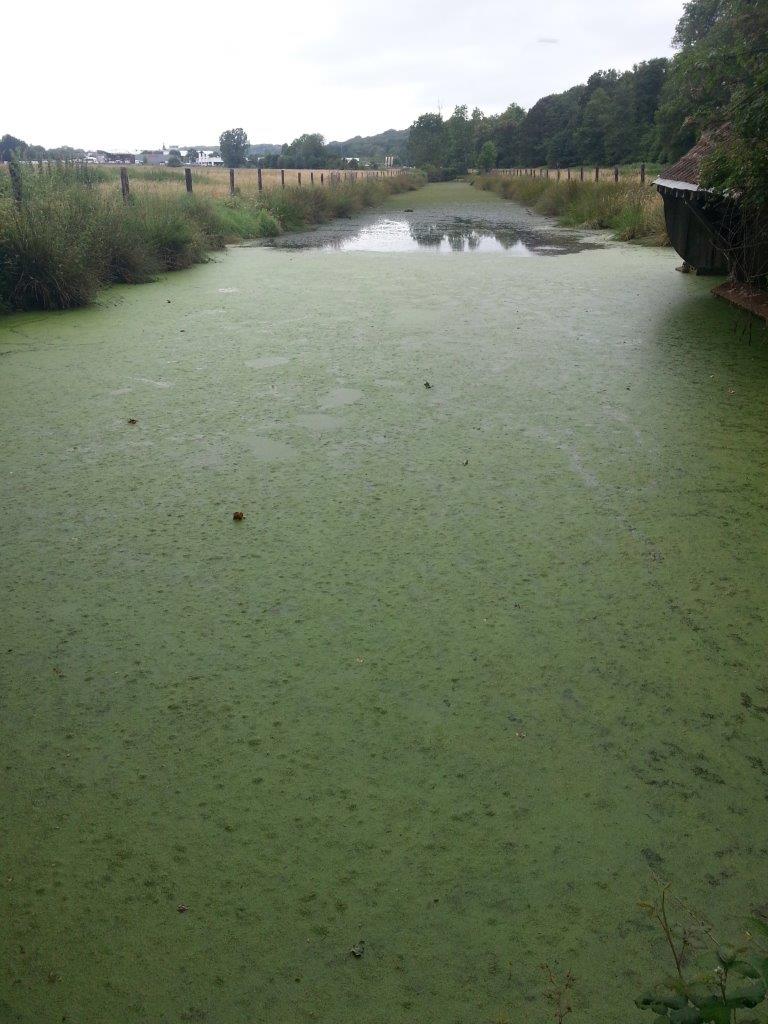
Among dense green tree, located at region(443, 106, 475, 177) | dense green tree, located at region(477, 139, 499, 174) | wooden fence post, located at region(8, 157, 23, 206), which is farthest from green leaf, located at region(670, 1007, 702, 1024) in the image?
dense green tree, located at region(443, 106, 475, 177)

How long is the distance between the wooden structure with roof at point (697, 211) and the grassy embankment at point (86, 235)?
3.85m

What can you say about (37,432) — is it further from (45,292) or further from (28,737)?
(45,292)

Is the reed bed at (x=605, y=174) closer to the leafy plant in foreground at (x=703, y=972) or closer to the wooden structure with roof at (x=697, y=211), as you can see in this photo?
the wooden structure with roof at (x=697, y=211)

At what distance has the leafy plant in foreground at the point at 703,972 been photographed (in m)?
0.69

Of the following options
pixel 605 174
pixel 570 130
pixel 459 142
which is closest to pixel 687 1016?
pixel 605 174

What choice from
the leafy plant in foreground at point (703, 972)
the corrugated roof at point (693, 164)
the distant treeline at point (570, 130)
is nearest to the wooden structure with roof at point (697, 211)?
the corrugated roof at point (693, 164)

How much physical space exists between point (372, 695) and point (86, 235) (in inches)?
198

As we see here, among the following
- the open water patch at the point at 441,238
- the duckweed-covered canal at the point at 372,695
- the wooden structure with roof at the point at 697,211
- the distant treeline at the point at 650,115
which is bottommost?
the duckweed-covered canal at the point at 372,695

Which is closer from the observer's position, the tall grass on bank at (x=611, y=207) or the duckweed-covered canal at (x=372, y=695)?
the duckweed-covered canal at (x=372, y=695)

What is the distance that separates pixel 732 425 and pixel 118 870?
273 centimetres

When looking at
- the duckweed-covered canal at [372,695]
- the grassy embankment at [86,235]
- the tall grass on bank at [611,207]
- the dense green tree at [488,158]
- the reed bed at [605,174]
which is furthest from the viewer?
the dense green tree at [488,158]

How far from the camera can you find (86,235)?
566 cm

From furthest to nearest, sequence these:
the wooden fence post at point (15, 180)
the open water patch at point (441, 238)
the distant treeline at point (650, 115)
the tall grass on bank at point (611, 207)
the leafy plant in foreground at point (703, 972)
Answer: the tall grass on bank at point (611, 207) < the open water patch at point (441, 238) < the wooden fence post at point (15, 180) < the distant treeline at point (650, 115) < the leafy plant in foreground at point (703, 972)

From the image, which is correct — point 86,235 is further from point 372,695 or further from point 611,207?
point 611,207
